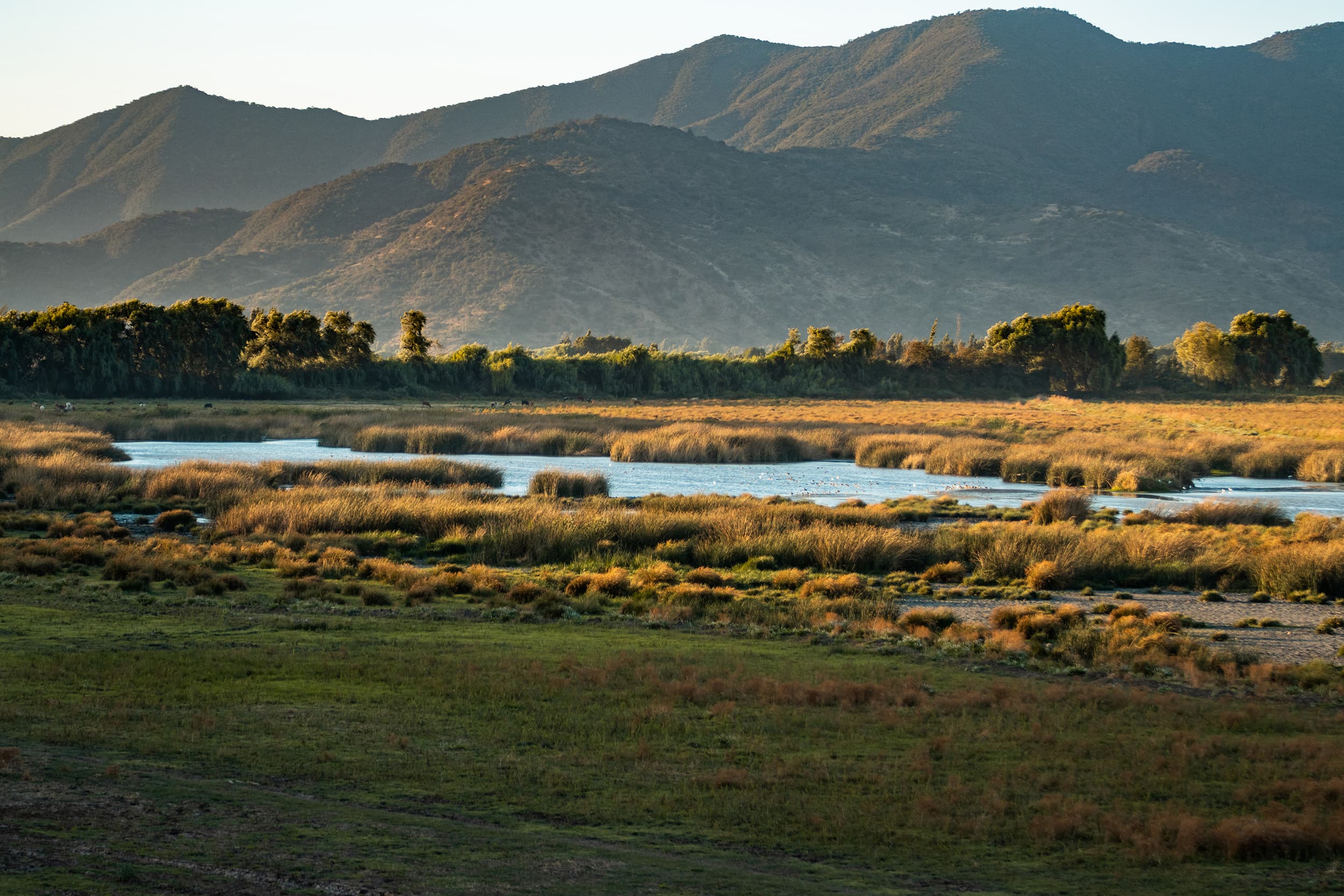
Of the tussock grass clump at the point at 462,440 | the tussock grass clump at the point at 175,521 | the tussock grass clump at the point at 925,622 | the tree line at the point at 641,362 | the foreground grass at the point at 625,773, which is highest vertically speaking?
the tree line at the point at 641,362

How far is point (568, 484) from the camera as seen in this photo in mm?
54656

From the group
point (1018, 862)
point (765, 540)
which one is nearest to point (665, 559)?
point (765, 540)

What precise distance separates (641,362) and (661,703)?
136m

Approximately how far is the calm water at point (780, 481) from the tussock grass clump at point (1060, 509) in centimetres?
650

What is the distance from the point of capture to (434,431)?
3123 inches

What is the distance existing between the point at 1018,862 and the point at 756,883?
2523 mm

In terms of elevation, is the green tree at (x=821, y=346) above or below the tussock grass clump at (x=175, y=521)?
above

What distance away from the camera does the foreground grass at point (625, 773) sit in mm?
10875

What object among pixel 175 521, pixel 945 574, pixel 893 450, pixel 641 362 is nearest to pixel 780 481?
pixel 893 450

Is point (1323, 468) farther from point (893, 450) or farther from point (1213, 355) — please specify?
point (1213, 355)

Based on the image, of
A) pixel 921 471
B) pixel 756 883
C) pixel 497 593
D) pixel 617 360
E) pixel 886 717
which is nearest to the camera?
pixel 756 883

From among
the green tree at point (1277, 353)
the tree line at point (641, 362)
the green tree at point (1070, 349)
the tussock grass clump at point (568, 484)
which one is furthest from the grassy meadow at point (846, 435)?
the green tree at point (1277, 353)

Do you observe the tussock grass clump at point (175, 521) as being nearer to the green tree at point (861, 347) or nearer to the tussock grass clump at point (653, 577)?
the tussock grass clump at point (653, 577)

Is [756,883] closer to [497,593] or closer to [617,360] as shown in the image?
[497,593]
